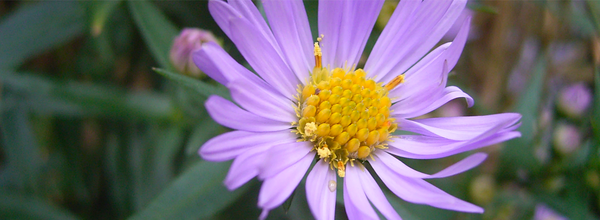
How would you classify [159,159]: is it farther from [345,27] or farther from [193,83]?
[345,27]

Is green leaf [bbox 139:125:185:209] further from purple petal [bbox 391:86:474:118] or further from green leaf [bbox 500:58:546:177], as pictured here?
green leaf [bbox 500:58:546:177]

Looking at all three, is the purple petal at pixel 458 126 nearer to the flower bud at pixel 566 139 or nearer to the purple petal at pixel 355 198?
the purple petal at pixel 355 198

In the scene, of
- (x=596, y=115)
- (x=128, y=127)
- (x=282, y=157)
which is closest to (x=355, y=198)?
(x=282, y=157)

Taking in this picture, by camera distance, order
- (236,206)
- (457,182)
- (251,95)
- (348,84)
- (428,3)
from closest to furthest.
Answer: (251,95) → (428,3) → (348,84) → (236,206) → (457,182)

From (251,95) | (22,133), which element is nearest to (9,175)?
(22,133)

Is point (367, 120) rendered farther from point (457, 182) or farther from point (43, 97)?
point (43, 97)

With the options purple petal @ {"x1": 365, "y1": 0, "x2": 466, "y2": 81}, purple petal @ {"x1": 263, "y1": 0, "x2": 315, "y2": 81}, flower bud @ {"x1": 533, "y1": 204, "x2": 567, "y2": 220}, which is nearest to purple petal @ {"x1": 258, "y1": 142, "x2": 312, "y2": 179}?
purple petal @ {"x1": 263, "y1": 0, "x2": 315, "y2": 81}
